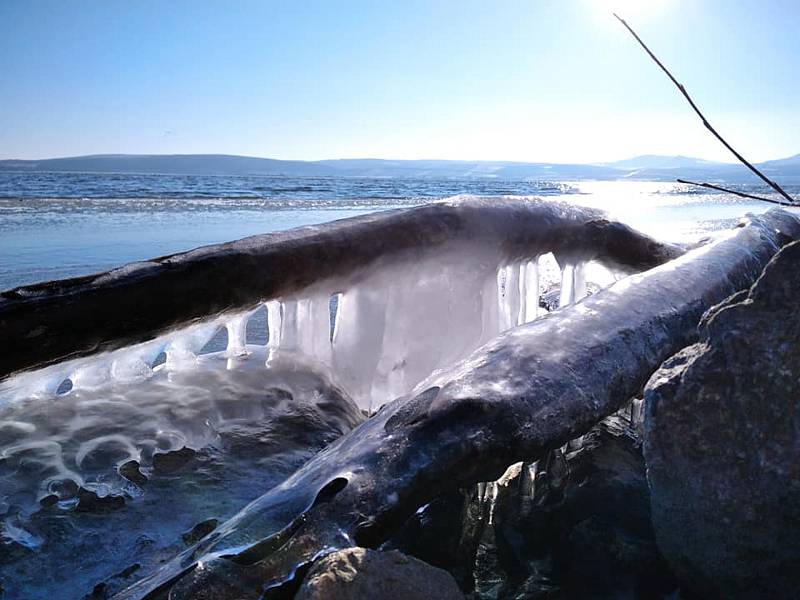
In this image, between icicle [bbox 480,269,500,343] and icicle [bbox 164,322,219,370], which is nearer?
icicle [bbox 164,322,219,370]

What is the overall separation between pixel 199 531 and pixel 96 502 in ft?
1.15

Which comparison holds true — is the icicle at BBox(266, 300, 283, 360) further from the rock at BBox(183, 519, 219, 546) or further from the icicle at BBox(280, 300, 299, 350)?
the rock at BBox(183, 519, 219, 546)

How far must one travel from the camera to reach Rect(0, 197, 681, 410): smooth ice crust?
1875 millimetres

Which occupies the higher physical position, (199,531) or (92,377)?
(92,377)

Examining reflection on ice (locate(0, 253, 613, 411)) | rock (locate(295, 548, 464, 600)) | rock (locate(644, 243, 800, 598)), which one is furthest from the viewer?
reflection on ice (locate(0, 253, 613, 411))

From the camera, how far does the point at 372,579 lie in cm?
112

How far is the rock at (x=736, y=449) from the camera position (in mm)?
1343

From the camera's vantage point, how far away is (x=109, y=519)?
1.92 metres

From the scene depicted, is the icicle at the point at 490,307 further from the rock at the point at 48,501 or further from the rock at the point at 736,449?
the rock at the point at 48,501

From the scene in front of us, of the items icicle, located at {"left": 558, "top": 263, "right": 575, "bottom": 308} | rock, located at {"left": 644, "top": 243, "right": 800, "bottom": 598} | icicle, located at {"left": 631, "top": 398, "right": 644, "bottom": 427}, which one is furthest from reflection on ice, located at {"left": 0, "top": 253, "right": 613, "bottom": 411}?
rock, located at {"left": 644, "top": 243, "right": 800, "bottom": 598}

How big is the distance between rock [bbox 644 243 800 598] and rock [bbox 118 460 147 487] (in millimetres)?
1470

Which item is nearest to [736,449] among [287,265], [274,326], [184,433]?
[287,265]

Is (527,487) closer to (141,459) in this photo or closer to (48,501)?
(141,459)

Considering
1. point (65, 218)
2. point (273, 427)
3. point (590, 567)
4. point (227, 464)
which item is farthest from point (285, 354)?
point (65, 218)
